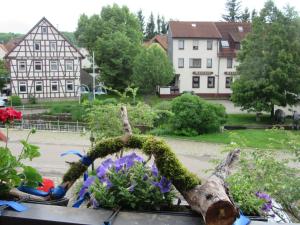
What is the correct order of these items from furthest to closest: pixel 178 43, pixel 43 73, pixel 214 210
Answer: pixel 178 43, pixel 43 73, pixel 214 210

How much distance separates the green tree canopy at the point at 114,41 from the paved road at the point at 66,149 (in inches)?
665

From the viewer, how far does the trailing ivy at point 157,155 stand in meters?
2.02

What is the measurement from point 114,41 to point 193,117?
1810 centimetres

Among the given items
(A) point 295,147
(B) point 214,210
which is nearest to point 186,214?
(B) point 214,210

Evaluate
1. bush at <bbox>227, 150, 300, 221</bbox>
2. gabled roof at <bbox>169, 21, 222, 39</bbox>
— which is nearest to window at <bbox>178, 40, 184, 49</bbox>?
gabled roof at <bbox>169, 21, 222, 39</bbox>

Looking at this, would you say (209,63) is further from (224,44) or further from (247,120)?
(247,120)

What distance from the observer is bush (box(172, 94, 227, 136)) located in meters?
23.0

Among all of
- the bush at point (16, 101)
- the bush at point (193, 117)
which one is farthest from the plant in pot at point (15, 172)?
the bush at point (16, 101)

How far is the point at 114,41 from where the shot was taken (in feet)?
127

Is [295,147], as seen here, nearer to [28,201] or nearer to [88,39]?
[28,201]

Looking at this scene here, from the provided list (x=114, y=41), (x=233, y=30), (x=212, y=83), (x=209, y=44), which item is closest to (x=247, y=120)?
(x=212, y=83)

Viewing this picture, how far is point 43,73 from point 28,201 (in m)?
36.6

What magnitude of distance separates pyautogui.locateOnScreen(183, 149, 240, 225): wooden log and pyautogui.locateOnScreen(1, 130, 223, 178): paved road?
11687mm

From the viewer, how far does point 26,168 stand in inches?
93.1
